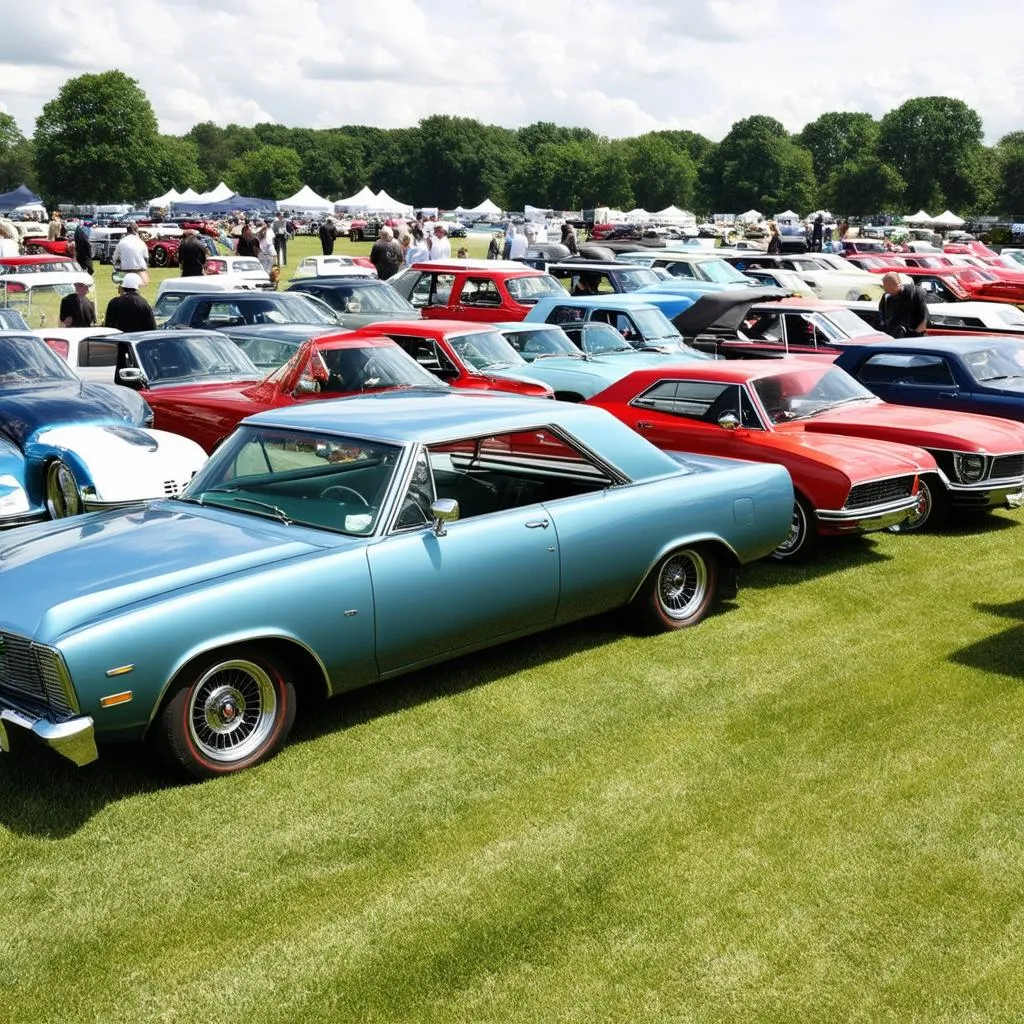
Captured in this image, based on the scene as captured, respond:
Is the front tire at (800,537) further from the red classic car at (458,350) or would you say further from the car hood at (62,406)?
the car hood at (62,406)

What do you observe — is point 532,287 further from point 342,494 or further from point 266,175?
point 266,175

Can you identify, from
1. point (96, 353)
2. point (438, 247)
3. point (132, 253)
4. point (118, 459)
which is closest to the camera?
point (118, 459)

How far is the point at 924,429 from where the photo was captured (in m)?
9.51

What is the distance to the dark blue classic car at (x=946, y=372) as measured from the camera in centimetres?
1126

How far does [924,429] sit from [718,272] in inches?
583

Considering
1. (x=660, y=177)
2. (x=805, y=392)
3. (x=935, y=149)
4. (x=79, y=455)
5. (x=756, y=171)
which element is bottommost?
(x=79, y=455)

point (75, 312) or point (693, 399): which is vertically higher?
point (693, 399)

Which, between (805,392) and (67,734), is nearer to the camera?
(67,734)

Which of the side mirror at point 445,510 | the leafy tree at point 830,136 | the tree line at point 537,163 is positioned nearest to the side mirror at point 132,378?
the side mirror at point 445,510

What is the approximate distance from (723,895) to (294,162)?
528 feet

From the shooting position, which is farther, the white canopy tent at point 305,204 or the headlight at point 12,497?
the white canopy tent at point 305,204

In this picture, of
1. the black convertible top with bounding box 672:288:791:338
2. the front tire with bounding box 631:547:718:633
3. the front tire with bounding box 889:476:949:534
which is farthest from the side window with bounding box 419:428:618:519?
the black convertible top with bounding box 672:288:791:338

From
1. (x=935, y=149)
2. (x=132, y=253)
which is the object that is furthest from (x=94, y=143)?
(x=132, y=253)

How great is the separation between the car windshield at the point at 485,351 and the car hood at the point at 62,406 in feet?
11.6
